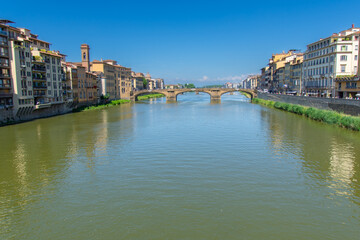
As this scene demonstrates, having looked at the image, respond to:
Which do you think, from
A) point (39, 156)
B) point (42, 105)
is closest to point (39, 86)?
point (42, 105)

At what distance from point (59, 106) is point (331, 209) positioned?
53.3m

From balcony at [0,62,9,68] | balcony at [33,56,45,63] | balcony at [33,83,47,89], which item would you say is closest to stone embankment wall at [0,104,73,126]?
balcony at [33,83,47,89]

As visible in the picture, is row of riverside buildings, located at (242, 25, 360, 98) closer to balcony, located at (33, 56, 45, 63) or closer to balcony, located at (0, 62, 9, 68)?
balcony, located at (33, 56, 45, 63)

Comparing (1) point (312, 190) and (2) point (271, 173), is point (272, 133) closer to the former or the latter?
(2) point (271, 173)

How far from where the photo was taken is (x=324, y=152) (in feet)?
78.9

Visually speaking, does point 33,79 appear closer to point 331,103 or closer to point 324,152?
point 324,152

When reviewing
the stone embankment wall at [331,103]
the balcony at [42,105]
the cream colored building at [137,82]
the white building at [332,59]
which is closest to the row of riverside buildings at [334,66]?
the white building at [332,59]

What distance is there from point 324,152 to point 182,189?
14.2 metres

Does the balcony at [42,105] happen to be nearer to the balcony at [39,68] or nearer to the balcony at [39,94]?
the balcony at [39,94]

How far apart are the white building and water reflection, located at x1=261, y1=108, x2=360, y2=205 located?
70.0 feet

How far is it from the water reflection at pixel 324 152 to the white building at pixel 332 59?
70.0 feet

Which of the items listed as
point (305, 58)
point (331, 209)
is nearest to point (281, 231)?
point (331, 209)

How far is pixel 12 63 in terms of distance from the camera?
4084 cm

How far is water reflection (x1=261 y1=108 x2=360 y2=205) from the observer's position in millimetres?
17031
